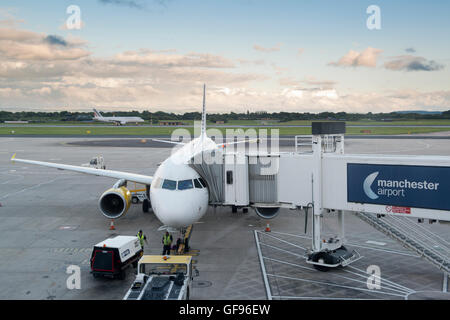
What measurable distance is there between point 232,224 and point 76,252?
34.7ft

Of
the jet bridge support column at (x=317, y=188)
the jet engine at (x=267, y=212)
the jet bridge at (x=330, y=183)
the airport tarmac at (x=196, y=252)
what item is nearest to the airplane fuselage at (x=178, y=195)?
the jet bridge at (x=330, y=183)

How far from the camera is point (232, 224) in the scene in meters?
28.1

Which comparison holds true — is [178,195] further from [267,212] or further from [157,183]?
[267,212]

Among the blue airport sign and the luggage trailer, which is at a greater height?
the blue airport sign

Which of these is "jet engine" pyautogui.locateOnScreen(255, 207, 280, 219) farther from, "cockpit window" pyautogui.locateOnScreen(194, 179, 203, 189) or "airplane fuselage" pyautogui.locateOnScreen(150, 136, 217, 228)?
"cockpit window" pyautogui.locateOnScreen(194, 179, 203, 189)

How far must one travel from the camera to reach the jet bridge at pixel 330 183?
17.3 meters

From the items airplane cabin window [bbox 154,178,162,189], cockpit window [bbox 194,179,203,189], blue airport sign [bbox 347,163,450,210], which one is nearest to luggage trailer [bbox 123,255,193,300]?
airplane cabin window [bbox 154,178,162,189]

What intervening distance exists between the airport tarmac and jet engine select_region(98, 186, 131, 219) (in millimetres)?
804

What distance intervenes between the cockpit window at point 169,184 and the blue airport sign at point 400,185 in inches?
348

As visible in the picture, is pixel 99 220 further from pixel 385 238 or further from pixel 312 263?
pixel 385 238

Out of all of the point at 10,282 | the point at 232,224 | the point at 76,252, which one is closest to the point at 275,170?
the point at 232,224

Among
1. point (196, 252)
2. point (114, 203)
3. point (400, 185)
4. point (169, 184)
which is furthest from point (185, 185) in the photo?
point (400, 185)

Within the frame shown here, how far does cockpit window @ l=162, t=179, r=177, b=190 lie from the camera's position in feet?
69.7

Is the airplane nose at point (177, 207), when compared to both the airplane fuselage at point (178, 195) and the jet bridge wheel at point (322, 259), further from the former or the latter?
the jet bridge wheel at point (322, 259)
